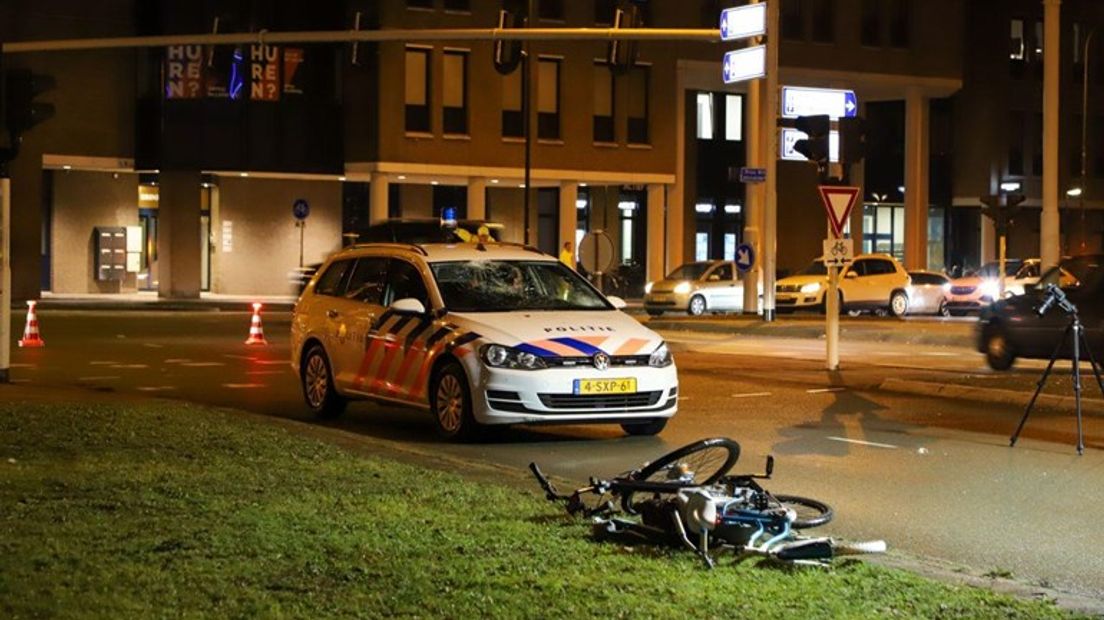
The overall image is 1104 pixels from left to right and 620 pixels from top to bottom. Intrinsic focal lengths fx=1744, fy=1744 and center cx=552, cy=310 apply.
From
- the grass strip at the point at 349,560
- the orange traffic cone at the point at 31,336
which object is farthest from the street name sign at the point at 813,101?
the grass strip at the point at 349,560

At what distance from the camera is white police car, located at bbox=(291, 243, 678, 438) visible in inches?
569

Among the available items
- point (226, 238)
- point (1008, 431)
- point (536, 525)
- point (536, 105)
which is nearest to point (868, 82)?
point (536, 105)

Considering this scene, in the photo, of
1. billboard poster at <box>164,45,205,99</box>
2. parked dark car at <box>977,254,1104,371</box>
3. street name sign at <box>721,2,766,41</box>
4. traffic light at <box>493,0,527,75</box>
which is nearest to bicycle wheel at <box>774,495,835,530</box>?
parked dark car at <box>977,254,1104,371</box>

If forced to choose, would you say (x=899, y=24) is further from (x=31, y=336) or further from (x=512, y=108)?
(x=31, y=336)

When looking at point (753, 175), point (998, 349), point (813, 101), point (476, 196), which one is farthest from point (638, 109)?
point (998, 349)

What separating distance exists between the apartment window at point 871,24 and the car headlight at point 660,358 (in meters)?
45.9

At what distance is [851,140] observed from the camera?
877 inches

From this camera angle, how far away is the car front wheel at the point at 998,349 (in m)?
23.9

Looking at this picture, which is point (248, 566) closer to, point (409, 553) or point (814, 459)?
point (409, 553)

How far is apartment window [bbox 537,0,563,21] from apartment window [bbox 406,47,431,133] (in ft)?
14.5

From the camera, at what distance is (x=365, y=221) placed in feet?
183

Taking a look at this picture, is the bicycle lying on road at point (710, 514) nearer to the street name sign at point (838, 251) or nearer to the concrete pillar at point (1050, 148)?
the street name sign at point (838, 251)

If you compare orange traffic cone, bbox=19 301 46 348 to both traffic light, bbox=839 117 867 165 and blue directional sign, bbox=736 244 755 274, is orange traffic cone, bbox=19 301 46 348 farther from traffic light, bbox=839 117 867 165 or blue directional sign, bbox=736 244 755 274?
blue directional sign, bbox=736 244 755 274

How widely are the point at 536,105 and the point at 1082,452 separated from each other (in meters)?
40.5
